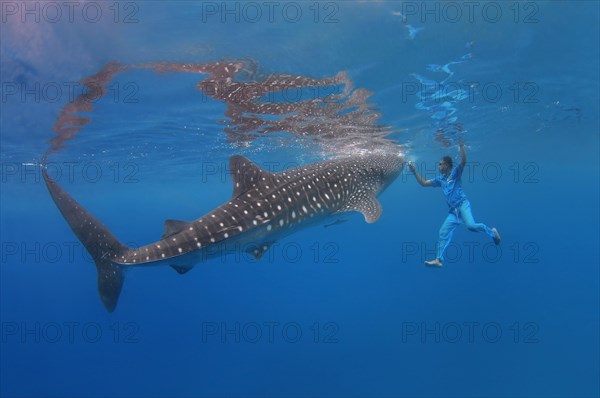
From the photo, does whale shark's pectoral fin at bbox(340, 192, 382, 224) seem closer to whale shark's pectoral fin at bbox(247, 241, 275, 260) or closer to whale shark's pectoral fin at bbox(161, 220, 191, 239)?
whale shark's pectoral fin at bbox(247, 241, 275, 260)

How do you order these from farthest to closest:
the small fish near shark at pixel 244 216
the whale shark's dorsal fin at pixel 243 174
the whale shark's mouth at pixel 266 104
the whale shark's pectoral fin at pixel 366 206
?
the whale shark's mouth at pixel 266 104
the whale shark's pectoral fin at pixel 366 206
the whale shark's dorsal fin at pixel 243 174
the small fish near shark at pixel 244 216

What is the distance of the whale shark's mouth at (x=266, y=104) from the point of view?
11.0 metres

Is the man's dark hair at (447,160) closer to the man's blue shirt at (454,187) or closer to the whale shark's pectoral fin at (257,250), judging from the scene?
the man's blue shirt at (454,187)

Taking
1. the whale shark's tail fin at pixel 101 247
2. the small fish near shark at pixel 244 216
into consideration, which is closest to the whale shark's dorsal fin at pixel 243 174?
the small fish near shark at pixel 244 216

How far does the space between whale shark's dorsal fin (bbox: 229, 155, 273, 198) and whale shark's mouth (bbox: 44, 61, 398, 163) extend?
14.1 feet

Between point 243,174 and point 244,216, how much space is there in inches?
34.7

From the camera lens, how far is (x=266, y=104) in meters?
14.2

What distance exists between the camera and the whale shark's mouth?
434 inches

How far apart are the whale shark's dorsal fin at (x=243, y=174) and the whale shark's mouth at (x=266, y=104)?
14.1ft

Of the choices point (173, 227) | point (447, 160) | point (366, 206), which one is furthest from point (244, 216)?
point (447, 160)

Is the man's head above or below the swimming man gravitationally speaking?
above

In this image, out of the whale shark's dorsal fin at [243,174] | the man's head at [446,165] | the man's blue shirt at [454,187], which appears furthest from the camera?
the man's head at [446,165]

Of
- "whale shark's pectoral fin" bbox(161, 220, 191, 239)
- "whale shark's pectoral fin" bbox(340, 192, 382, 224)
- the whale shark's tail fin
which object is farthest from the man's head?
the whale shark's tail fin

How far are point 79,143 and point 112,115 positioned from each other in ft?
17.9
